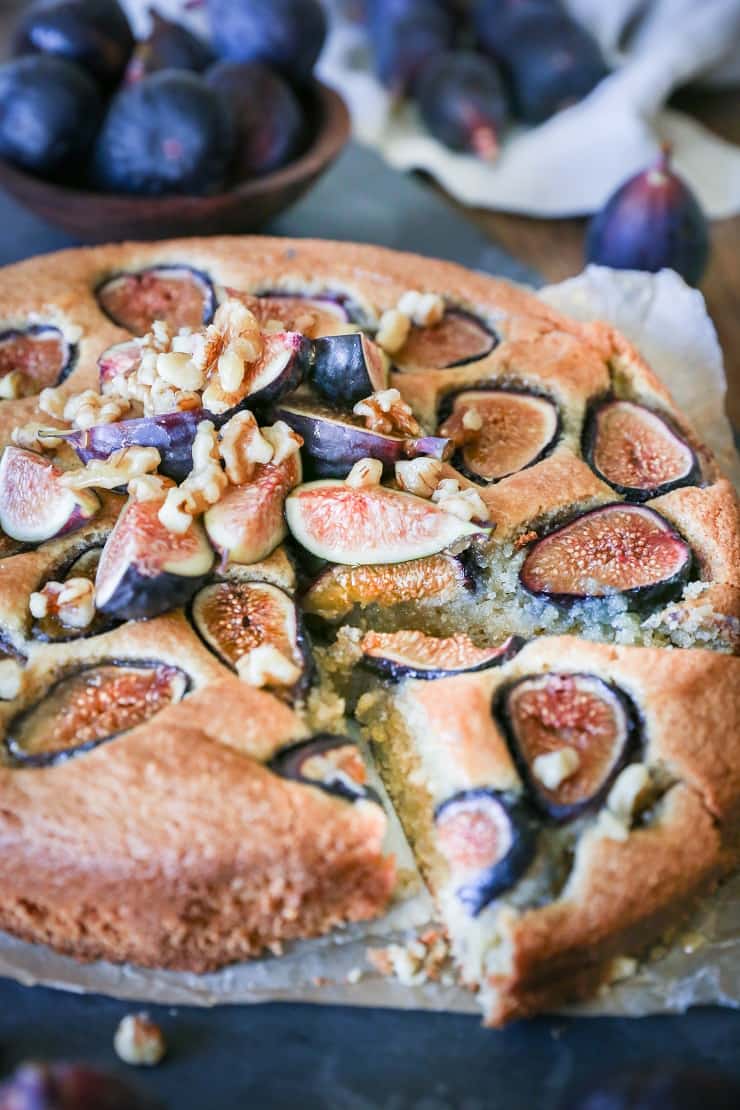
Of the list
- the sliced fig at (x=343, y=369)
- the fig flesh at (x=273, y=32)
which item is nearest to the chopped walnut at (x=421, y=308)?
the sliced fig at (x=343, y=369)

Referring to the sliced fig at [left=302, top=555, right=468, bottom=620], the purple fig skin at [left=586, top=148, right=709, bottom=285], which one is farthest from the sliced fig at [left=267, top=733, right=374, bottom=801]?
the purple fig skin at [left=586, top=148, right=709, bottom=285]

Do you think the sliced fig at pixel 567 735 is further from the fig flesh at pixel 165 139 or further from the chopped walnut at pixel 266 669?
the fig flesh at pixel 165 139

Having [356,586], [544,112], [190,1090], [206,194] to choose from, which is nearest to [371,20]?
[544,112]

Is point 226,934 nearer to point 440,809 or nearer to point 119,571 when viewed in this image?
point 440,809

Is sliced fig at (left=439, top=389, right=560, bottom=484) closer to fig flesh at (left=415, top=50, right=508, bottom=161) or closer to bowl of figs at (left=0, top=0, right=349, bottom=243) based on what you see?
bowl of figs at (left=0, top=0, right=349, bottom=243)

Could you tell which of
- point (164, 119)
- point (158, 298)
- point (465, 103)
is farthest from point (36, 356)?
point (465, 103)

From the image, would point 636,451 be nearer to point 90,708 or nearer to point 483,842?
point 483,842
